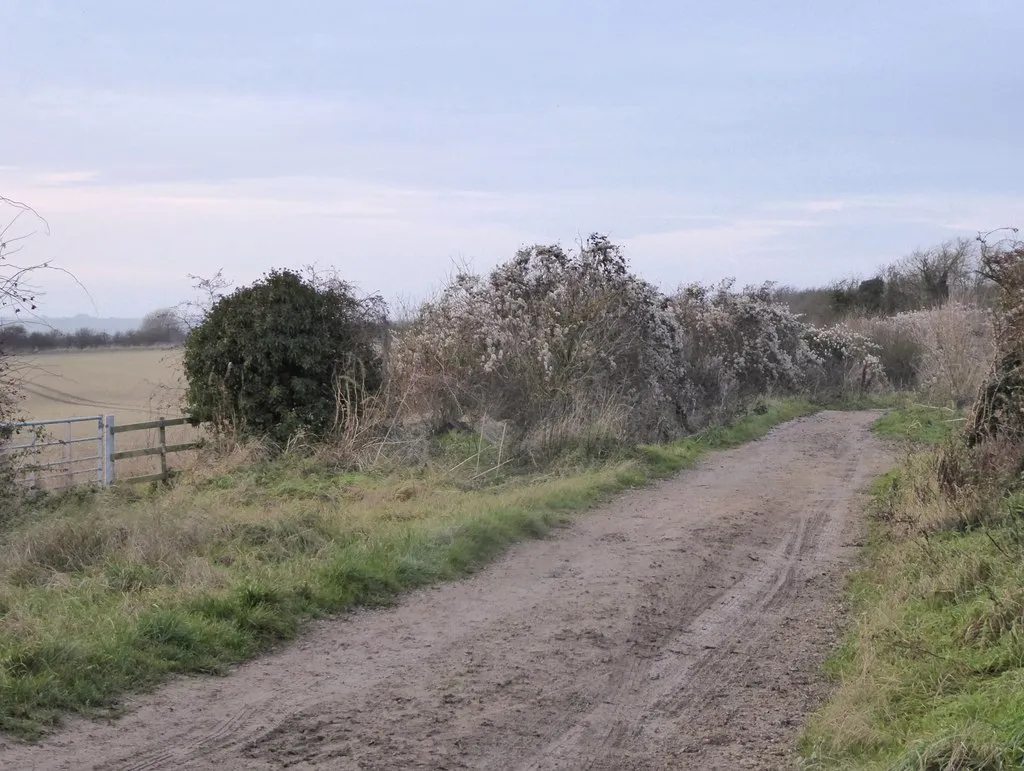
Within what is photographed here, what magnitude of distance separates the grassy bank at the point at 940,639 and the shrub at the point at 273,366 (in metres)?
11.0

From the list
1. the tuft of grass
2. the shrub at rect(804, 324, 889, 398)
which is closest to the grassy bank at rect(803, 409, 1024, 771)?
the tuft of grass

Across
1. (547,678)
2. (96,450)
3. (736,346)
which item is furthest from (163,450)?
(736,346)

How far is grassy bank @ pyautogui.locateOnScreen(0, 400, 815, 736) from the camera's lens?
669 centimetres

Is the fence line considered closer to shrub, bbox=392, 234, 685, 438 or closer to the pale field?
the pale field

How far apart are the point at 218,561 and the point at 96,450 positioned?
914cm

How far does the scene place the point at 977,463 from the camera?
11328 millimetres

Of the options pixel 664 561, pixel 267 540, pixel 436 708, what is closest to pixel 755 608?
pixel 664 561

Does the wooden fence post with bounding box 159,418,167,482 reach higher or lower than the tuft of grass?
higher

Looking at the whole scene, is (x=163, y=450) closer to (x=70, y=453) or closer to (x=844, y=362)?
(x=70, y=453)

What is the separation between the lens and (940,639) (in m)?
7.18

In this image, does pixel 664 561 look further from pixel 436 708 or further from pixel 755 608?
pixel 436 708

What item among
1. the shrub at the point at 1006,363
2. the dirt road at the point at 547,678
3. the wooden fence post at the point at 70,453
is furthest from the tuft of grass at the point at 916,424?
the wooden fence post at the point at 70,453

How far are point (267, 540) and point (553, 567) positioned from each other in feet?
9.78

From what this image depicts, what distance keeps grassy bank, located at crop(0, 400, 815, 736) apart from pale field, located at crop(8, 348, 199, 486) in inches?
74.0
